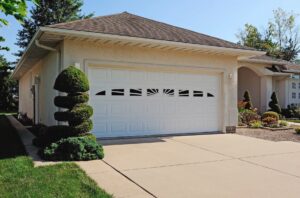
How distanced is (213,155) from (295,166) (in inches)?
71.8

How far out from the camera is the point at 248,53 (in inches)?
443

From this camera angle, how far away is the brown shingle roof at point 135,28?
9.06 metres

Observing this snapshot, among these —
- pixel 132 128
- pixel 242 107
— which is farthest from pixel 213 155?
pixel 242 107

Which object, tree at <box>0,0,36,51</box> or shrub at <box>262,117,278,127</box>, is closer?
tree at <box>0,0,36,51</box>

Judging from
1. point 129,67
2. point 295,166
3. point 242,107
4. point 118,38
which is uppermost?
point 118,38

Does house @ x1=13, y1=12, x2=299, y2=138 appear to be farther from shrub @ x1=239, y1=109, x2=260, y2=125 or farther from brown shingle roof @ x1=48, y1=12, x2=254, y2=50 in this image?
shrub @ x1=239, y1=109, x2=260, y2=125

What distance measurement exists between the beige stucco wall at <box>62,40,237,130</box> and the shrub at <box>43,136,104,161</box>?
286cm

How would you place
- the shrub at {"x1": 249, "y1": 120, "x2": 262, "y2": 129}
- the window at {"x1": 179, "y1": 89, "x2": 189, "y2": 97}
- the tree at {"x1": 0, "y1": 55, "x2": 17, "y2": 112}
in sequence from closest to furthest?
1. the window at {"x1": 179, "y1": 89, "x2": 189, "y2": 97}
2. the shrub at {"x1": 249, "y1": 120, "x2": 262, "y2": 129}
3. the tree at {"x1": 0, "y1": 55, "x2": 17, "y2": 112}

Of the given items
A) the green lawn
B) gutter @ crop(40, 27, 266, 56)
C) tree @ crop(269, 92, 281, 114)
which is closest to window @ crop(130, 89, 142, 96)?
gutter @ crop(40, 27, 266, 56)

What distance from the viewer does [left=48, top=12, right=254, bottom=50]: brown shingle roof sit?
906 cm

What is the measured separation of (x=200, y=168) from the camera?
238 inches

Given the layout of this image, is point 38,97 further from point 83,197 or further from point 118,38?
point 83,197

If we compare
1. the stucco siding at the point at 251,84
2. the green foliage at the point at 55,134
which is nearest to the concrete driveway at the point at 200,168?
the green foliage at the point at 55,134

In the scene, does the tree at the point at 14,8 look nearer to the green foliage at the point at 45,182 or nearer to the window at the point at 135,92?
the green foliage at the point at 45,182
